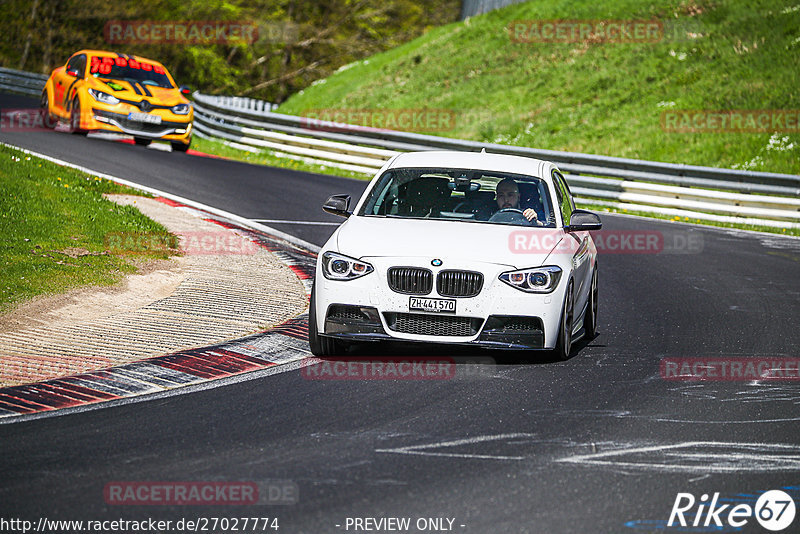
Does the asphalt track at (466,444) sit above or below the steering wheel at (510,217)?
below

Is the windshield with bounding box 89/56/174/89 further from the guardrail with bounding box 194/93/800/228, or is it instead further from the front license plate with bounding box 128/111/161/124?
the guardrail with bounding box 194/93/800/228

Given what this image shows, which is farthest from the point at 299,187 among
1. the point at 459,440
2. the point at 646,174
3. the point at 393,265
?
the point at 459,440

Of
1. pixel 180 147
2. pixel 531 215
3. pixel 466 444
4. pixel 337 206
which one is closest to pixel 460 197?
pixel 531 215

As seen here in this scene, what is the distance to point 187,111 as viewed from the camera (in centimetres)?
2417

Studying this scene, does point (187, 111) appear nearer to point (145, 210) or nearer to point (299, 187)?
point (299, 187)

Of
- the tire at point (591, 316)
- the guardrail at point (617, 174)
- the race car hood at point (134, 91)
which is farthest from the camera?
the race car hood at point (134, 91)

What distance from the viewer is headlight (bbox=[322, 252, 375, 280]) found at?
8562mm

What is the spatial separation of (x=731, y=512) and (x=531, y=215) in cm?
438

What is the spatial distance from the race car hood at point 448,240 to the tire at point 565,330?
0.39 m

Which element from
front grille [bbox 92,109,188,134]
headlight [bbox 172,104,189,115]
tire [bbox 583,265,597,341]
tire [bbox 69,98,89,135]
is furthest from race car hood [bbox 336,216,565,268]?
tire [bbox 69,98,89,135]

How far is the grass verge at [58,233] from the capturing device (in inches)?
420

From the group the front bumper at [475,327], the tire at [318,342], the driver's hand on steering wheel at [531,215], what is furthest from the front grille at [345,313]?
the driver's hand on steering wheel at [531,215]

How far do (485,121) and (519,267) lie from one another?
26.3 meters

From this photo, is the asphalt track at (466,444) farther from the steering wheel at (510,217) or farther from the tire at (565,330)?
the steering wheel at (510,217)
